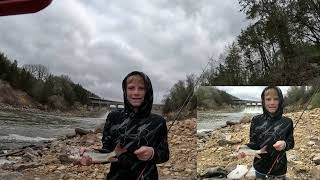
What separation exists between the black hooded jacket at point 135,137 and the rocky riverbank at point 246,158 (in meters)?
2.84

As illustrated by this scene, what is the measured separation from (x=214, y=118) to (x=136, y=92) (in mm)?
3132

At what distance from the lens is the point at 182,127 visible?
6.25 m

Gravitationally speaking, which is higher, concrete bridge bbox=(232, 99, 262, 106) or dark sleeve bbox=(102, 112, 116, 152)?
concrete bridge bbox=(232, 99, 262, 106)

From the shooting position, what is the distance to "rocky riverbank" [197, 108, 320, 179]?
573 cm

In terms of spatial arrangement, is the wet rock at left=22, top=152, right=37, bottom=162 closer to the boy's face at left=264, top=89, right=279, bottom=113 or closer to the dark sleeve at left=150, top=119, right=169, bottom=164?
the dark sleeve at left=150, top=119, right=169, bottom=164

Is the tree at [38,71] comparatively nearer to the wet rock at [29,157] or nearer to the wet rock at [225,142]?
the wet rock at [29,157]

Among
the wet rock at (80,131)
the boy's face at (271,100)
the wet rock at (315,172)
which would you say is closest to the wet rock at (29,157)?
the wet rock at (80,131)

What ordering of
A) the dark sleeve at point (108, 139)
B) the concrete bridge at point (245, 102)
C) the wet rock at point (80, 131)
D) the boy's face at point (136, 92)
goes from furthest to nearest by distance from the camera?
1. the concrete bridge at point (245, 102)
2. the wet rock at point (80, 131)
3. the boy's face at point (136, 92)
4. the dark sleeve at point (108, 139)

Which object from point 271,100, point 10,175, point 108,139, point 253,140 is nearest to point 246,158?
point 253,140

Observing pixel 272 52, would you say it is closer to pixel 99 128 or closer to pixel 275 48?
pixel 275 48

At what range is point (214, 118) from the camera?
244 inches

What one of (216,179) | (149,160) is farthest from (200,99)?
(149,160)

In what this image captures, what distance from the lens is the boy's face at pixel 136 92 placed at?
10.5 feet

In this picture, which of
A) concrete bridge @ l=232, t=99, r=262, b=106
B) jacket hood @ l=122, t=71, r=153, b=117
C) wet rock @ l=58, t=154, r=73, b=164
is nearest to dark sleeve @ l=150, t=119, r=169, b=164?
jacket hood @ l=122, t=71, r=153, b=117
